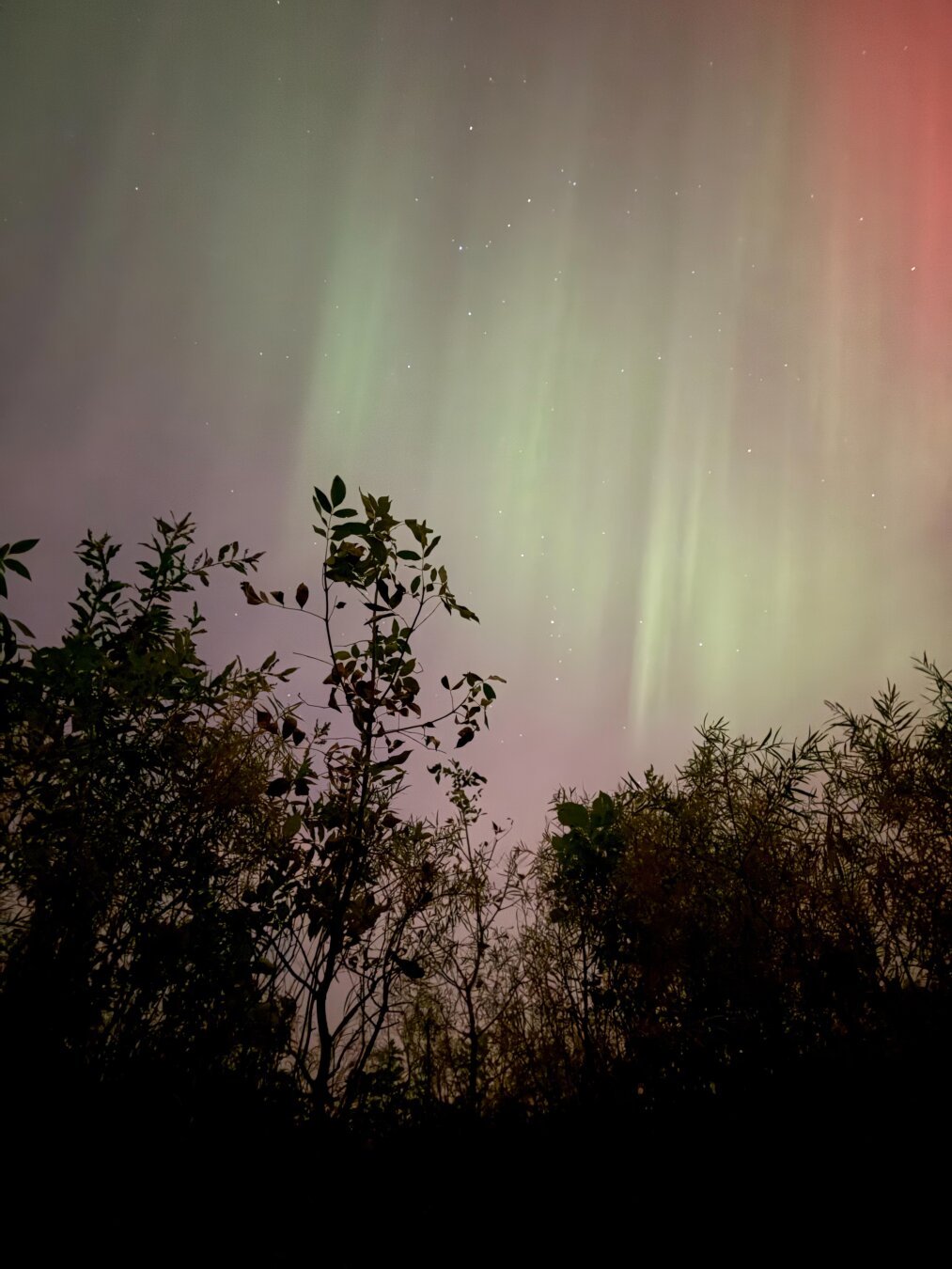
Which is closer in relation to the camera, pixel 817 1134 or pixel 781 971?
pixel 817 1134

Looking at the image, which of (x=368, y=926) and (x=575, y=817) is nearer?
(x=368, y=926)

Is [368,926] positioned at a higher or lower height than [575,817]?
lower

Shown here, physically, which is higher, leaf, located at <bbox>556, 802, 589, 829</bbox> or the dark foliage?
leaf, located at <bbox>556, 802, 589, 829</bbox>

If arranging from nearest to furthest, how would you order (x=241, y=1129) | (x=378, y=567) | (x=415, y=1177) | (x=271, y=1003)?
(x=271, y=1003), (x=378, y=567), (x=241, y=1129), (x=415, y=1177)

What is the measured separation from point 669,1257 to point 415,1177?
3.64 ft

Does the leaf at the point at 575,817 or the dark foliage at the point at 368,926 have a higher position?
the leaf at the point at 575,817

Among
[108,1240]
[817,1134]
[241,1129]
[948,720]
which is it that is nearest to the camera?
[108,1240]

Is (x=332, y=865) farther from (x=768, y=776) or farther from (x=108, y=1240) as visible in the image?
(x=768, y=776)

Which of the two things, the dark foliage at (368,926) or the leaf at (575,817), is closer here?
the dark foliage at (368,926)

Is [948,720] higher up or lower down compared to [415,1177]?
higher up

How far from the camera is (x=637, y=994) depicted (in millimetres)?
4359

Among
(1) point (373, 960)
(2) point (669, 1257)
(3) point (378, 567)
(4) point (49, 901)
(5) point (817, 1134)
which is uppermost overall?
(3) point (378, 567)

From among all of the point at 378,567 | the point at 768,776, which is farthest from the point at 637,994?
the point at 378,567

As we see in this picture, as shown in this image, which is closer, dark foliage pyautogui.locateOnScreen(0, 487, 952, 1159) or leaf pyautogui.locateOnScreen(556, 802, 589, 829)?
dark foliage pyautogui.locateOnScreen(0, 487, 952, 1159)
